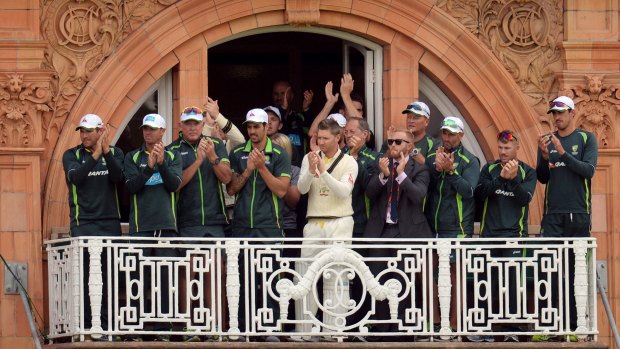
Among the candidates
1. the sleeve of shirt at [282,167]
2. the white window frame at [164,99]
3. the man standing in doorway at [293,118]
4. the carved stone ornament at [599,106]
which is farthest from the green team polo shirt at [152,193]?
the carved stone ornament at [599,106]

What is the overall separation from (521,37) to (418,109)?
188cm

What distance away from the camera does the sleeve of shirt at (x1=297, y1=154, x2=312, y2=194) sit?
2245 cm

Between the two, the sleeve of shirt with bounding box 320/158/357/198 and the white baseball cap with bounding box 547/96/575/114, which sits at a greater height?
the white baseball cap with bounding box 547/96/575/114

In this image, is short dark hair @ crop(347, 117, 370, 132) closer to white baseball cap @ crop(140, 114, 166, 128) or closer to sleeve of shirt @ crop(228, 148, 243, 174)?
sleeve of shirt @ crop(228, 148, 243, 174)

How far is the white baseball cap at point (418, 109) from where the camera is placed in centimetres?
2344

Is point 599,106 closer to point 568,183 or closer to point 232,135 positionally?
point 568,183

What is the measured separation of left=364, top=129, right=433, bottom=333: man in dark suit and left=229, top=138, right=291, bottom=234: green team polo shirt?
0.89 m

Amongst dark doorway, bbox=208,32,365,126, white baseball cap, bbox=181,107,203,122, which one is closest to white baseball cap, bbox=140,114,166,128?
white baseball cap, bbox=181,107,203,122

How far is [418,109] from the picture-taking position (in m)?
23.5

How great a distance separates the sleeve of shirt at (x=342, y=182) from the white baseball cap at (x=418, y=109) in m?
1.20

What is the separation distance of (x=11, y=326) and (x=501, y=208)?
5.07 meters

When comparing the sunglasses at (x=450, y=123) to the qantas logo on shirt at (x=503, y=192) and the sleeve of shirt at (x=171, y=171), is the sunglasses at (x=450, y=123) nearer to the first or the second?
the qantas logo on shirt at (x=503, y=192)

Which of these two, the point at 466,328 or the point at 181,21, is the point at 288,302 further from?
the point at 181,21

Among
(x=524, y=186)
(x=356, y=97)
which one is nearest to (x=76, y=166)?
(x=356, y=97)
